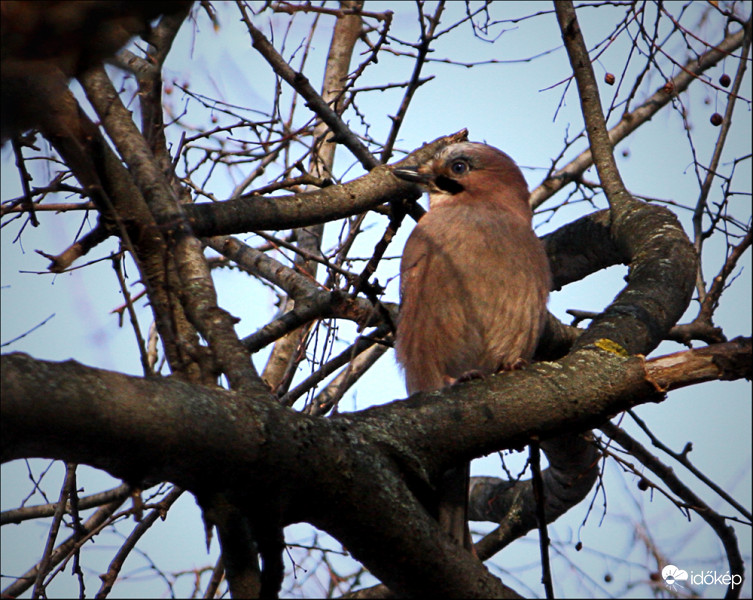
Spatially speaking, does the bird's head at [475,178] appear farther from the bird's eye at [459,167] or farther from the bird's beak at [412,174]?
the bird's beak at [412,174]

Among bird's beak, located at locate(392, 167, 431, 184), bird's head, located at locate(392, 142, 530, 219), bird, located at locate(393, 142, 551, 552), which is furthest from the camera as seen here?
bird's head, located at locate(392, 142, 530, 219)

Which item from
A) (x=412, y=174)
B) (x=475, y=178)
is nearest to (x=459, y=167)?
(x=475, y=178)

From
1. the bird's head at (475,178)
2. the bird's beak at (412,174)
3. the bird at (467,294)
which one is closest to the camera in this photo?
the bird's beak at (412,174)

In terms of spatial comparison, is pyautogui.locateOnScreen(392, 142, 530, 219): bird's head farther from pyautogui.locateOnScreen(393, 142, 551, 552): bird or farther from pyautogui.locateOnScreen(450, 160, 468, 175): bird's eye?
pyautogui.locateOnScreen(393, 142, 551, 552): bird

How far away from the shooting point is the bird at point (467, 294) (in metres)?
3.68

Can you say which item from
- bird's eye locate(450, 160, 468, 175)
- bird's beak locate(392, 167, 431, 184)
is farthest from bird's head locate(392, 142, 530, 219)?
bird's beak locate(392, 167, 431, 184)

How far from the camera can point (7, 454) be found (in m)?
1.62

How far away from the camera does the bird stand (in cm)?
368

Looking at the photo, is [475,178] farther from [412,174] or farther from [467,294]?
[467,294]

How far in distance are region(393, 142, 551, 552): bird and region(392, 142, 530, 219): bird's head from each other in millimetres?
126

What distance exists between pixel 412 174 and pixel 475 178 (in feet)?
2.15

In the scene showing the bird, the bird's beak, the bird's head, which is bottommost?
the bird

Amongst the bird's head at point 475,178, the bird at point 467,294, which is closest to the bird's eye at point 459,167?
the bird's head at point 475,178

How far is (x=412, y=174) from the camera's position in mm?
3668
